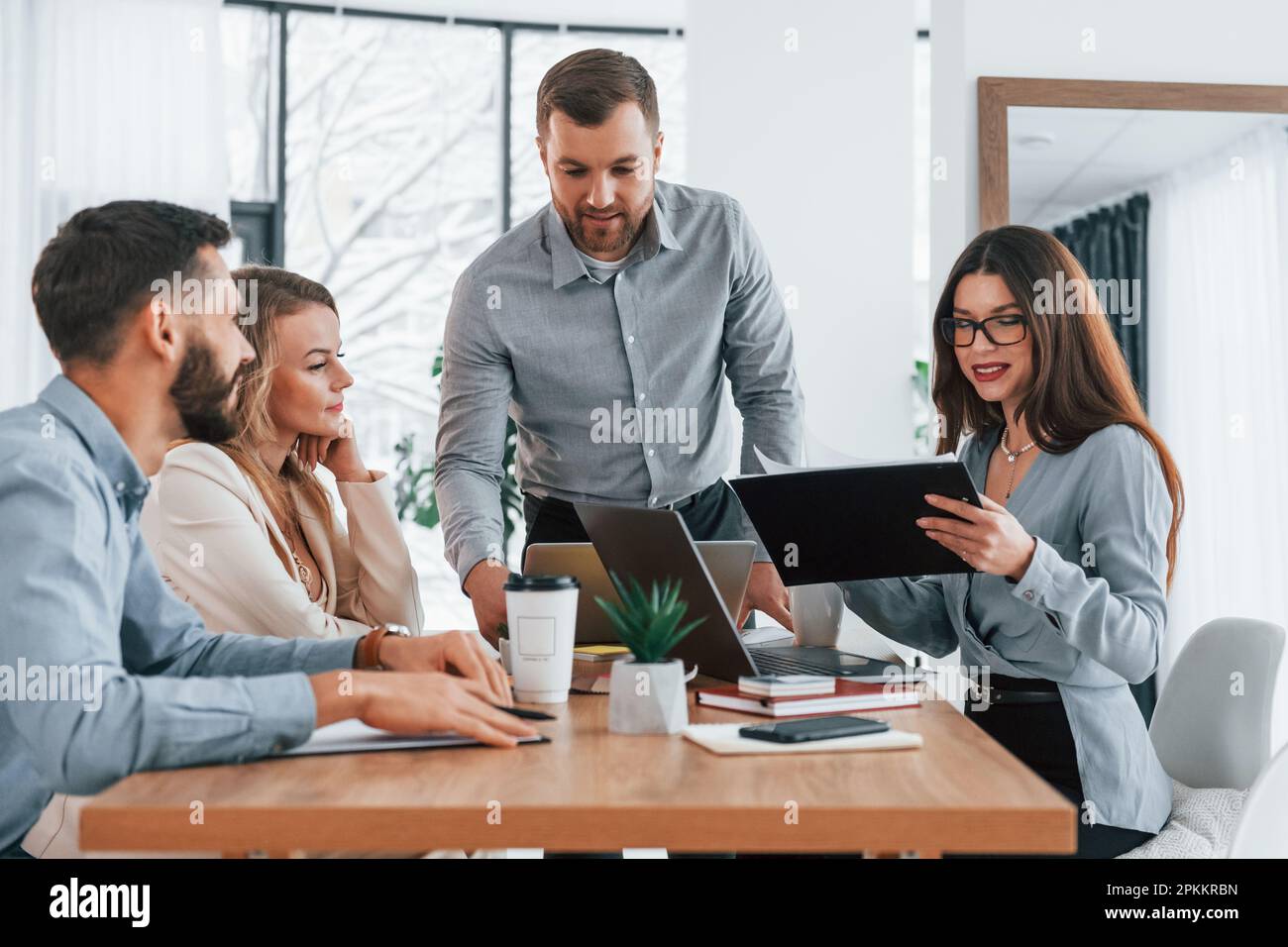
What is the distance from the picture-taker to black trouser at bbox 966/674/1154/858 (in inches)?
66.0

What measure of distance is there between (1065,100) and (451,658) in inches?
106

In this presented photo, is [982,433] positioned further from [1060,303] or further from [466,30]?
[466,30]

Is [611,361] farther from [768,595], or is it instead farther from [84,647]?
[84,647]

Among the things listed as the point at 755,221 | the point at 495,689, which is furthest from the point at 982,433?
the point at 755,221

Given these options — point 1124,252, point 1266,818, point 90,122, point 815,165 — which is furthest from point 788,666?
point 90,122

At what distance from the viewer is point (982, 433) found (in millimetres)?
2154

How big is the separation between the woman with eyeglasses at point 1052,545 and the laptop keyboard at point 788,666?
0.24 metres

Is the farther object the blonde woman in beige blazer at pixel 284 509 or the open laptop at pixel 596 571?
the blonde woman in beige blazer at pixel 284 509

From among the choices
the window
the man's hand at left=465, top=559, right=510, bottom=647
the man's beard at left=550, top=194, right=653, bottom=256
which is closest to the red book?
the man's hand at left=465, top=559, right=510, bottom=647

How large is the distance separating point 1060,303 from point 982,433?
12.9 inches

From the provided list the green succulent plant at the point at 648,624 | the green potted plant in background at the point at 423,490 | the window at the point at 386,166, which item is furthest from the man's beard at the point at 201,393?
the window at the point at 386,166

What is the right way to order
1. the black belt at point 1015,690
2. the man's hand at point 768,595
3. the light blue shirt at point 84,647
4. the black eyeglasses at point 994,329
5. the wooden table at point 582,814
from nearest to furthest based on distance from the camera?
the wooden table at point 582,814 → the light blue shirt at point 84,647 → the black belt at point 1015,690 → the black eyeglasses at point 994,329 → the man's hand at point 768,595

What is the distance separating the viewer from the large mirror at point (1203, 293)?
133 inches

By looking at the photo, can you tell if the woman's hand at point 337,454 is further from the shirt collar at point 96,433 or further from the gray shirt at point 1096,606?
the gray shirt at point 1096,606
